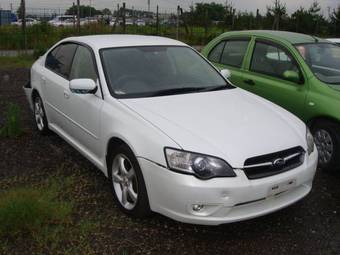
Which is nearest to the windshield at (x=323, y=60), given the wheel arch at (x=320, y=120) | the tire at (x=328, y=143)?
the wheel arch at (x=320, y=120)

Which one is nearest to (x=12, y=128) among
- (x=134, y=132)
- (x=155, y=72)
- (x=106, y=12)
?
(x=155, y=72)

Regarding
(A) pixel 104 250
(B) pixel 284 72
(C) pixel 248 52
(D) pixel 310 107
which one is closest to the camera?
(A) pixel 104 250

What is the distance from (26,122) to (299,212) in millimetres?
4433

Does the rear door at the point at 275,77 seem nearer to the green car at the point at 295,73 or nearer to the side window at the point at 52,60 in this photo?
the green car at the point at 295,73

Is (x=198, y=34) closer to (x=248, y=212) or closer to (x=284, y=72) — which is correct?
(x=284, y=72)

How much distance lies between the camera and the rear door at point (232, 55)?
6.35m

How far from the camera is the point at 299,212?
4059mm

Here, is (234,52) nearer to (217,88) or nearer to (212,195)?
(217,88)

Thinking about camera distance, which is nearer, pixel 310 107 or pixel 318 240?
pixel 318 240

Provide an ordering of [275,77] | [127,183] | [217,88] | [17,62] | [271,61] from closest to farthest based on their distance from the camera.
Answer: [127,183] → [217,88] → [275,77] → [271,61] → [17,62]

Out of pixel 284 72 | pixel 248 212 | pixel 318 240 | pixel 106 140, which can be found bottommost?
pixel 318 240

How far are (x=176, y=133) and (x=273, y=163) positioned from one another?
2.61 feet

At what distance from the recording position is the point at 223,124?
12.1ft

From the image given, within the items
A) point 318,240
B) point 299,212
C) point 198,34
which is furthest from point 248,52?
point 198,34
